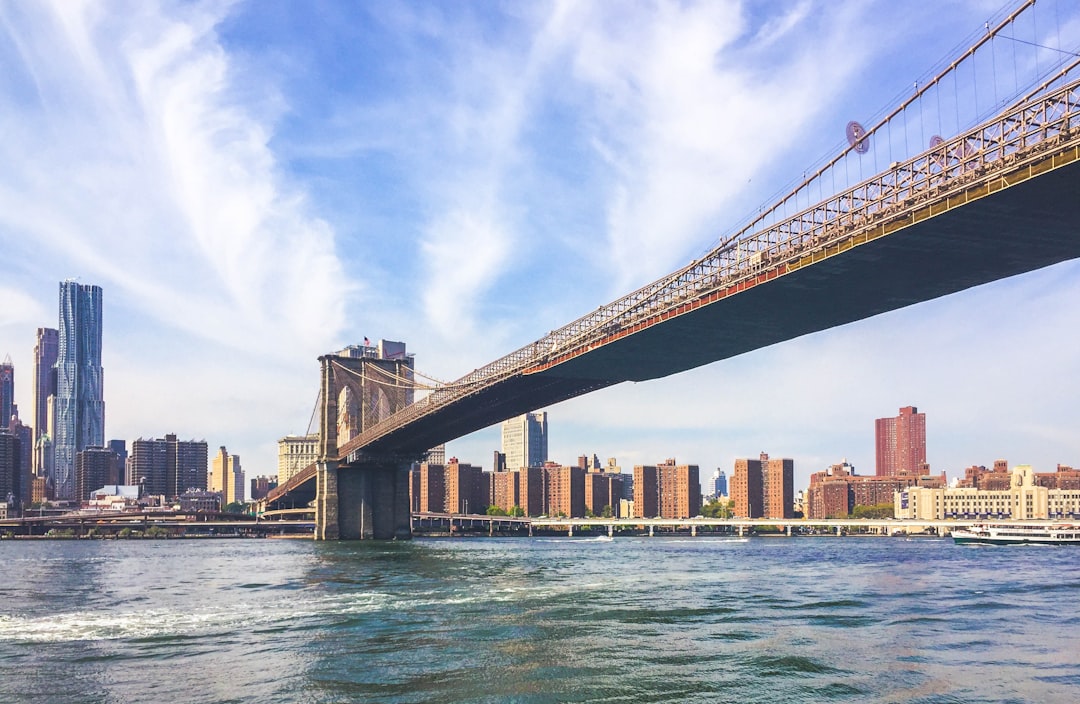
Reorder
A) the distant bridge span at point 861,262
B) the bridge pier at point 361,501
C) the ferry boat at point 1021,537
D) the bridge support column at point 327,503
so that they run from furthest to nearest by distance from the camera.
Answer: the ferry boat at point 1021,537 < the bridge pier at point 361,501 < the bridge support column at point 327,503 < the distant bridge span at point 861,262

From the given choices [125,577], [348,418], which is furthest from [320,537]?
[125,577]

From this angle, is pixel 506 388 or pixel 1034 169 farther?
pixel 506 388

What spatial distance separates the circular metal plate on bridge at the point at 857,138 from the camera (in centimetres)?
4281

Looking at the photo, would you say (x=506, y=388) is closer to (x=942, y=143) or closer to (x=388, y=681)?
(x=942, y=143)

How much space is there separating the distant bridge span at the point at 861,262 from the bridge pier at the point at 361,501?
3425 centimetres

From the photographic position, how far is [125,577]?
60.5 meters

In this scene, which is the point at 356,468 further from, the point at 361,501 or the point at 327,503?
the point at 327,503

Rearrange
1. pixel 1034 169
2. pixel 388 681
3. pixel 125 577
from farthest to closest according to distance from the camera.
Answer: pixel 125 577 < pixel 1034 169 < pixel 388 681

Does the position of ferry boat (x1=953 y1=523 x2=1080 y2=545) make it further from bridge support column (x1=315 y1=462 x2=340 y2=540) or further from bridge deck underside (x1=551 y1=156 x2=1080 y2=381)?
bridge support column (x1=315 y1=462 x2=340 y2=540)

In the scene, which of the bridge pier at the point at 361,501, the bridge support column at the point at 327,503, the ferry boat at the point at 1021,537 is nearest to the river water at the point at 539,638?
the bridge support column at the point at 327,503

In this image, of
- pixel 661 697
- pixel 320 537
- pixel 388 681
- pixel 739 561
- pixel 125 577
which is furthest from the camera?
pixel 320 537

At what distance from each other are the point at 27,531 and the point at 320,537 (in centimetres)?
8777

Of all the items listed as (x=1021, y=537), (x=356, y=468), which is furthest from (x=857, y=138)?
(x=1021, y=537)

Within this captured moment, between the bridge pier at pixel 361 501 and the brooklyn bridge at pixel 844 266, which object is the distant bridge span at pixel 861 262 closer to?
the brooklyn bridge at pixel 844 266
